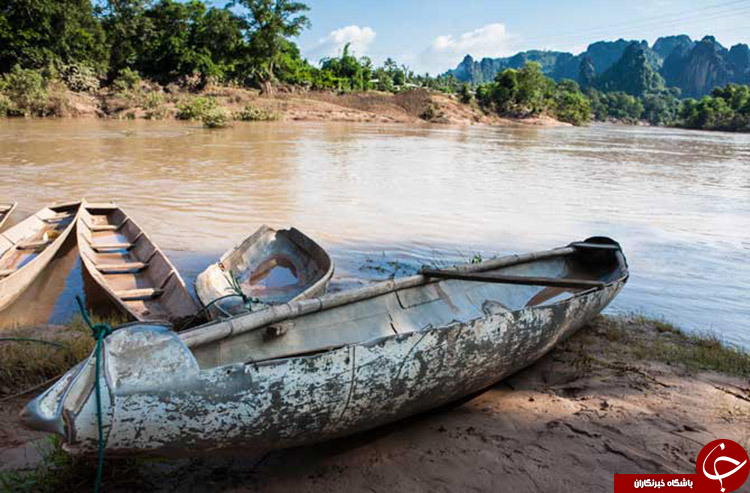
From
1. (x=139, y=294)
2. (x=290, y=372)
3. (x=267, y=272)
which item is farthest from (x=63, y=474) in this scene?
(x=267, y=272)

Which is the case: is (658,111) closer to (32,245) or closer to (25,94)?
(25,94)

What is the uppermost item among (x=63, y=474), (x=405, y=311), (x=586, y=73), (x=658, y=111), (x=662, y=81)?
(x=586, y=73)

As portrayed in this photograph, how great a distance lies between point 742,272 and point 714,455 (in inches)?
195

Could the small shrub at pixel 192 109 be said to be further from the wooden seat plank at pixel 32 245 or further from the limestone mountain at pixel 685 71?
the limestone mountain at pixel 685 71

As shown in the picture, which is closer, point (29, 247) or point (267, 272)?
point (267, 272)

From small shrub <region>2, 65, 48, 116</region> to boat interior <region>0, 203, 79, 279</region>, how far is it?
24451 millimetres

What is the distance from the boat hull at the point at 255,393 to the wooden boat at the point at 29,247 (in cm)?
311

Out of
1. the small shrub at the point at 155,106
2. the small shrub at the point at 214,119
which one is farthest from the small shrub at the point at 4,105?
the small shrub at the point at 214,119

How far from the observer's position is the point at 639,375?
3.58 metres

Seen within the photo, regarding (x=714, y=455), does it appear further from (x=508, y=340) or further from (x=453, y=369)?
(x=453, y=369)

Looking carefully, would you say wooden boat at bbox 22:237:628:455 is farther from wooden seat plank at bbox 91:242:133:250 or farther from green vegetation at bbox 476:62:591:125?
green vegetation at bbox 476:62:591:125

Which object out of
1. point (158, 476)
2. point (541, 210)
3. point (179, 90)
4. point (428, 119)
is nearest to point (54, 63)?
point (179, 90)

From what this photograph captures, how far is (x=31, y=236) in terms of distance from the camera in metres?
6.40

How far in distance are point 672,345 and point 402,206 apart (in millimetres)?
6409
